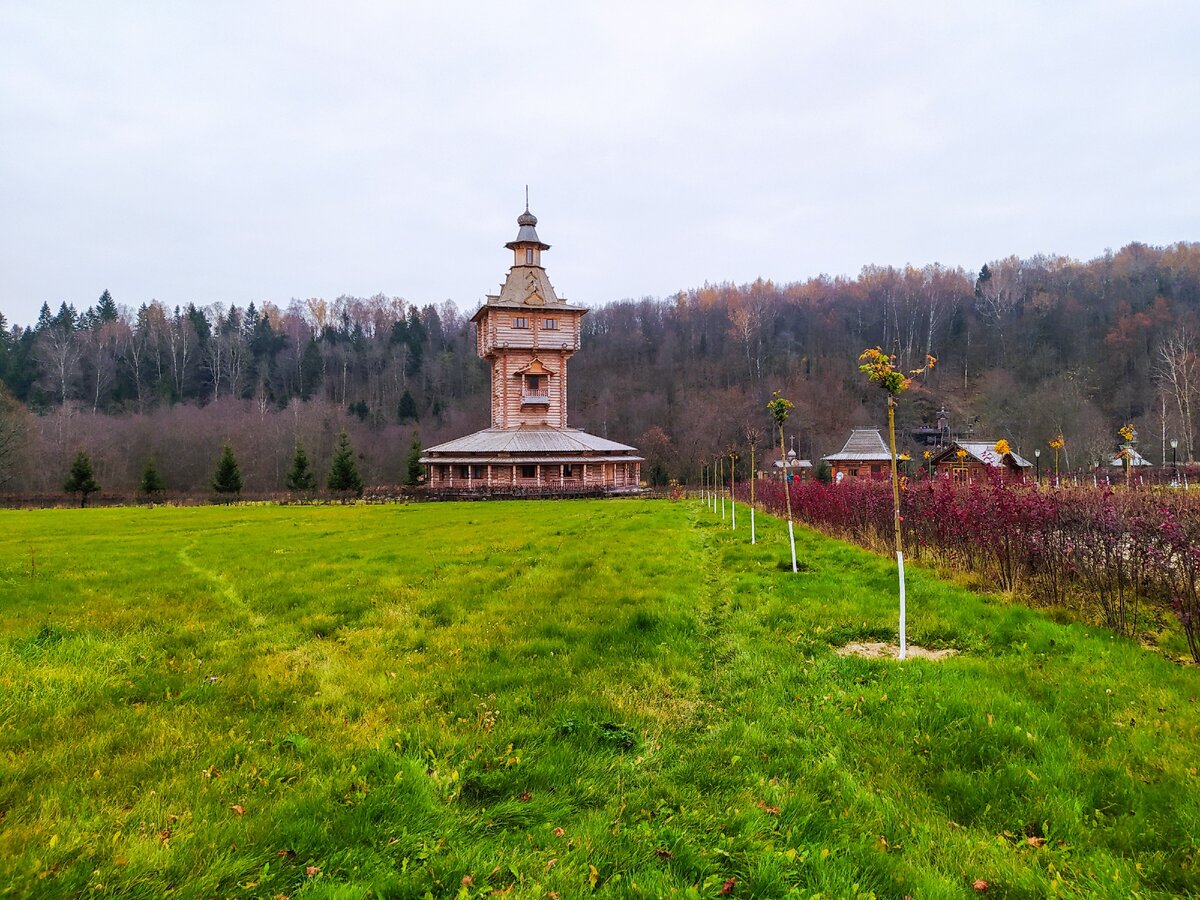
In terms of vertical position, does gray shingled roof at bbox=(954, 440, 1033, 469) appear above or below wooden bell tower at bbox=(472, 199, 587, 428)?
below

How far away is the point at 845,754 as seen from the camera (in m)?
4.37

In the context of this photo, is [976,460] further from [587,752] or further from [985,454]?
[587,752]

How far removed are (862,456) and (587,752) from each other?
171 ft

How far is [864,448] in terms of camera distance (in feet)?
172

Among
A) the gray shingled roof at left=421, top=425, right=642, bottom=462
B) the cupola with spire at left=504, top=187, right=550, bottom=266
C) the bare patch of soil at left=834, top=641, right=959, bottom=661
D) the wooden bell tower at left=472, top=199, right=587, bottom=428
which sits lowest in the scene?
the bare patch of soil at left=834, top=641, right=959, bottom=661

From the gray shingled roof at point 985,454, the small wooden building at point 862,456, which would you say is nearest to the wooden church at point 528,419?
the small wooden building at point 862,456

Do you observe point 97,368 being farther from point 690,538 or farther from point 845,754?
point 845,754

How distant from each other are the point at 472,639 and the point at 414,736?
2455 millimetres

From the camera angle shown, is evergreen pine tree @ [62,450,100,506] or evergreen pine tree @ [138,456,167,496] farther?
evergreen pine tree @ [138,456,167,496]

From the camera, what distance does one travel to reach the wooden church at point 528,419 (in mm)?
42719

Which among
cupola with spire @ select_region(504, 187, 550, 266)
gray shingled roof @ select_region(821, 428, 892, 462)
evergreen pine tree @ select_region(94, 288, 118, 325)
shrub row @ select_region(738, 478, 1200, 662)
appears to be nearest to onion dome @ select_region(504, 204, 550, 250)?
cupola with spire @ select_region(504, 187, 550, 266)

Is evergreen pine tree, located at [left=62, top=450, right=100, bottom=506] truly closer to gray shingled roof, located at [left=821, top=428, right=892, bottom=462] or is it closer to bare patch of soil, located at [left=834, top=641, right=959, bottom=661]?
bare patch of soil, located at [left=834, top=641, right=959, bottom=661]

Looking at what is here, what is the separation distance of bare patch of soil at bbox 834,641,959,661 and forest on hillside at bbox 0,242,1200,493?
50.4m

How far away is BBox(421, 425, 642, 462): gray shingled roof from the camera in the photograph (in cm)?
4288
